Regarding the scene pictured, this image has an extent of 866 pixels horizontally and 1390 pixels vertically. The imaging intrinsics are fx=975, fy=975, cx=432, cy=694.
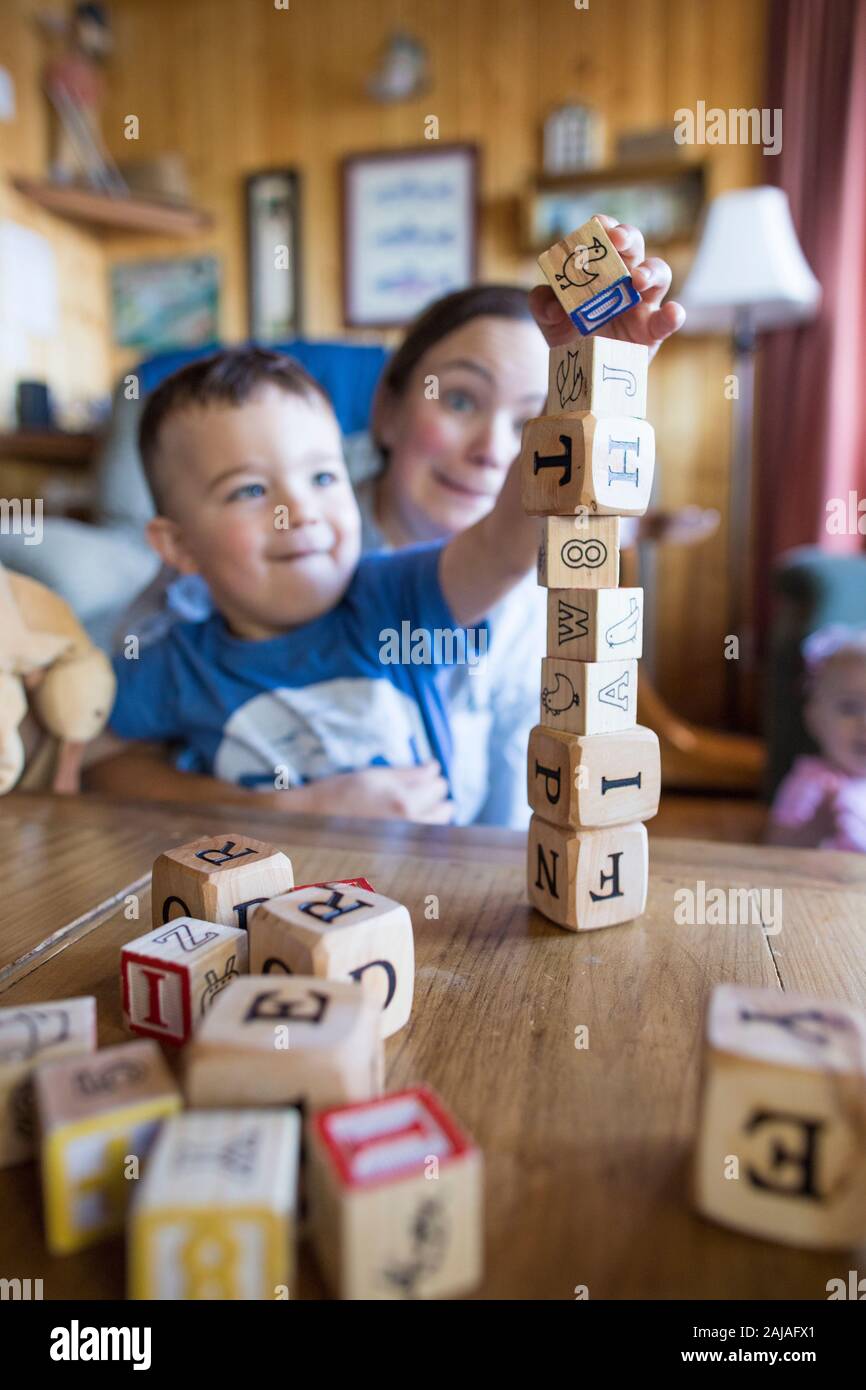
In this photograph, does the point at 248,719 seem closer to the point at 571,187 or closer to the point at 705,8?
the point at 571,187

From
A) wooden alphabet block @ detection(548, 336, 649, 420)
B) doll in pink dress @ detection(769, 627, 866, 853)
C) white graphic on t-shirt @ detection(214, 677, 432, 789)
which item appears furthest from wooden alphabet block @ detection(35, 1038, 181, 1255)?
doll in pink dress @ detection(769, 627, 866, 853)

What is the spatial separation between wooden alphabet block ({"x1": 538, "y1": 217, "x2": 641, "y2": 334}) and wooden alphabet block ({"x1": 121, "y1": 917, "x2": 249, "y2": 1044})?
0.46m

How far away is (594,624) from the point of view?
628 millimetres

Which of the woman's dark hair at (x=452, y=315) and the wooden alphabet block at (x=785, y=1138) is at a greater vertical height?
the woman's dark hair at (x=452, y=315)

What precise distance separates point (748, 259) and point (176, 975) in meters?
2.75

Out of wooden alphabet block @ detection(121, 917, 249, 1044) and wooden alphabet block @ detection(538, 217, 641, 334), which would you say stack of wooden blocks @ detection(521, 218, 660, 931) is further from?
wooden alphabet block @ detection(121, 917, 249, 1044)

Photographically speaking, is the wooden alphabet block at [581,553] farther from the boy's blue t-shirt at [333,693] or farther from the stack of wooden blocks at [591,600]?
the boy's blue t-shirt at [333,693]

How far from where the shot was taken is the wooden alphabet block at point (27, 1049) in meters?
0.43

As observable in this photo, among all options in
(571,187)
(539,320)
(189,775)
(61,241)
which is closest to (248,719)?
(189,775)

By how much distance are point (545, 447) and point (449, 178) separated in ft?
10.4

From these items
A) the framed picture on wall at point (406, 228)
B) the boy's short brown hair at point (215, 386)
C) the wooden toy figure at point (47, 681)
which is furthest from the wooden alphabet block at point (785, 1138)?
the framed picture on wall at point (406, 228)

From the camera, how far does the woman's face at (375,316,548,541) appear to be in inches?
A: 46.9

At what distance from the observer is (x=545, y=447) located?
639 mm

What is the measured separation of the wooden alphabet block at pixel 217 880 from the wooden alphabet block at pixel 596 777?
0.18m
